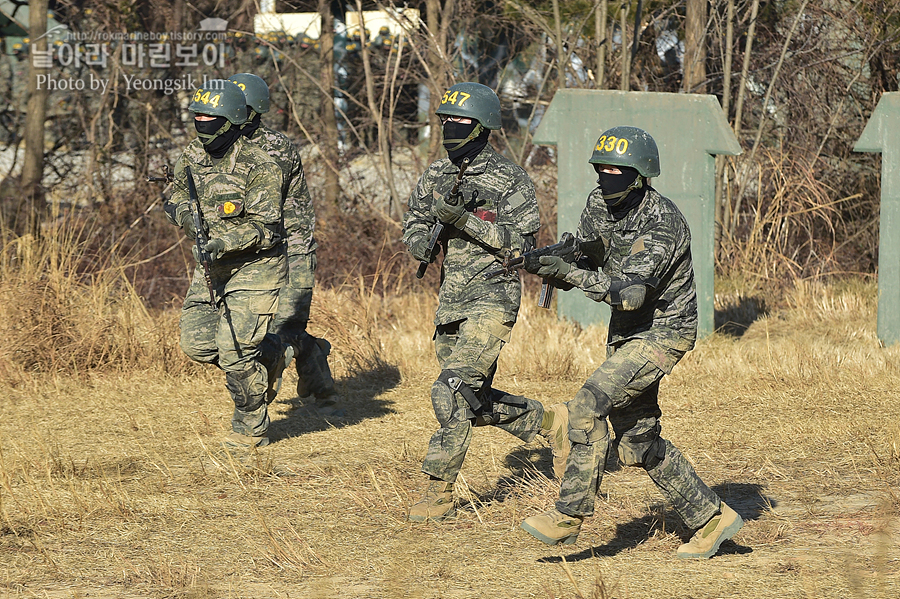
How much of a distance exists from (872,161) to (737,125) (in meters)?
1.75

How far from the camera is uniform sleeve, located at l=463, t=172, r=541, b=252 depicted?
5566 millimetres

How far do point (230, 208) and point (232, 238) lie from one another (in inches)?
8.0

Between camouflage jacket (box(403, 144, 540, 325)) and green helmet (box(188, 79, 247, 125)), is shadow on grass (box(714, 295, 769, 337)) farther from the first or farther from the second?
green helmet (box(188, 79, 247, 125))

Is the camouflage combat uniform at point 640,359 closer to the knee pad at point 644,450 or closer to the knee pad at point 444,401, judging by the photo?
the knee pad at point 644,450

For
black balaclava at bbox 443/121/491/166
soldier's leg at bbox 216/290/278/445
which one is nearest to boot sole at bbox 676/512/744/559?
black balaclava at bbox 443/121/491/166

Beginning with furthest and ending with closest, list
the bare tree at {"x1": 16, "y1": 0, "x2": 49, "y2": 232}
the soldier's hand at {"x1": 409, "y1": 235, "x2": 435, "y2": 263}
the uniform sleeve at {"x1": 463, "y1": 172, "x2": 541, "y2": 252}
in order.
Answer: the bare tree at {"x1": 16, "y1": 0, "x2": 49, "y2": 232}
the soldier's hand at {"x1": 409, "y1": 235, "x2": 435, "y2": 263}
the uniform sleeve at {"x1": 463, "y1": 172, "x2": 541, "y2": 252}

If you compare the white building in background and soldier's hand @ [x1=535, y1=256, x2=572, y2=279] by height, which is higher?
the white building in background

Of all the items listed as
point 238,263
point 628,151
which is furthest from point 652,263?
point 238,263

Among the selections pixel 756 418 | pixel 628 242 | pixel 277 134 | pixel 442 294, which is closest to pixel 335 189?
pixel 277 134

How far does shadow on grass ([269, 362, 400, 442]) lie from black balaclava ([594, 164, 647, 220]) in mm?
3349

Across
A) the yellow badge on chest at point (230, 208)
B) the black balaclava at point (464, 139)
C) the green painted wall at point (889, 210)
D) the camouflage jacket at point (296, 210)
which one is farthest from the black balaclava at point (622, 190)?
the green painted wall at point (889, 210)

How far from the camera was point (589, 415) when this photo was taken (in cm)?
475

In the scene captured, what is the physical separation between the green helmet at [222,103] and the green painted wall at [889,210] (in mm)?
5247

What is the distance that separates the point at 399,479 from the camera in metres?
6.46
